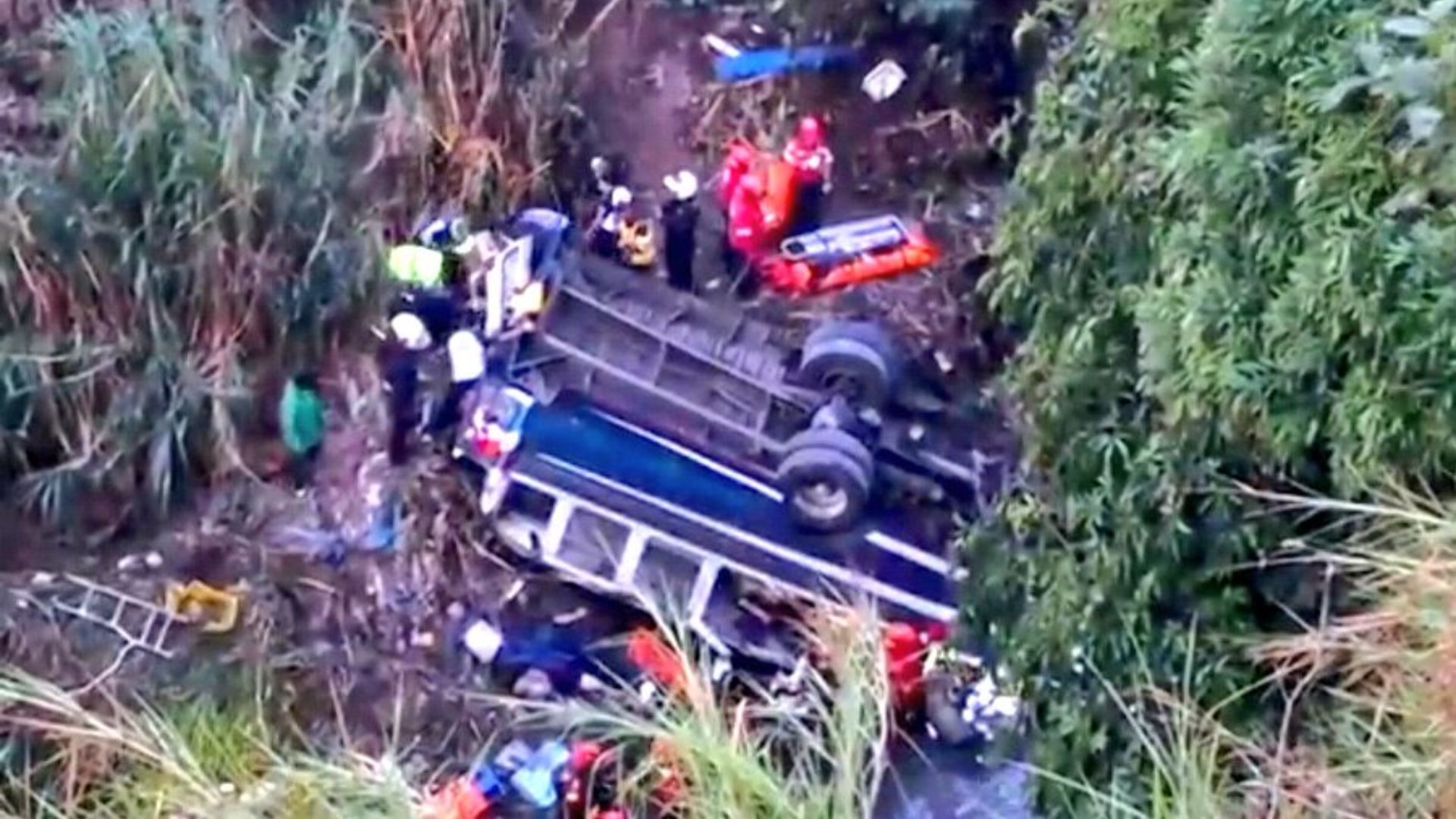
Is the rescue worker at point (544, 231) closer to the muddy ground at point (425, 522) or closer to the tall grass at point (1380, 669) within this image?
the muddy ground at point (425, 522)

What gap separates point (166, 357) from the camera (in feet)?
15.1

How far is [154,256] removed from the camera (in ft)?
15.1

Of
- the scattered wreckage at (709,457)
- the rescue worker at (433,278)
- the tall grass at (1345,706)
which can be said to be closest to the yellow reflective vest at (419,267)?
the rescue worker at (433,278)

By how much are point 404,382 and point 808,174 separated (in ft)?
3.09

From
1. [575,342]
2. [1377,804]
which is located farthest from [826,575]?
[1377,804]

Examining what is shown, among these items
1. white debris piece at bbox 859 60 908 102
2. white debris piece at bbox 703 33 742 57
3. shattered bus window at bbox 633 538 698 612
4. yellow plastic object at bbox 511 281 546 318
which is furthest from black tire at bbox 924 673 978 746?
white debris piece at bbox 703 33 742 57

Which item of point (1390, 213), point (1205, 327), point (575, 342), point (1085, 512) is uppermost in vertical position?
point (1390, 213)

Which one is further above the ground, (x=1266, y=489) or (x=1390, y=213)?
(x=1390, y=213)

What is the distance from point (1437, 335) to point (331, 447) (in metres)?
2.63

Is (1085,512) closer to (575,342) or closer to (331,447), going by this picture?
(575,342)

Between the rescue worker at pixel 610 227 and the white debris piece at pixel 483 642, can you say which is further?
the rescue worker at pixel 610 227

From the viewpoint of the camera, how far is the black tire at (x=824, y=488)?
4.14 metres

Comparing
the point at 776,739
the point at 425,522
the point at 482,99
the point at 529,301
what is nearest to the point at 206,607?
the point at 425,522

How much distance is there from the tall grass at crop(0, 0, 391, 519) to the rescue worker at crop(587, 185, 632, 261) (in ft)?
1.53
